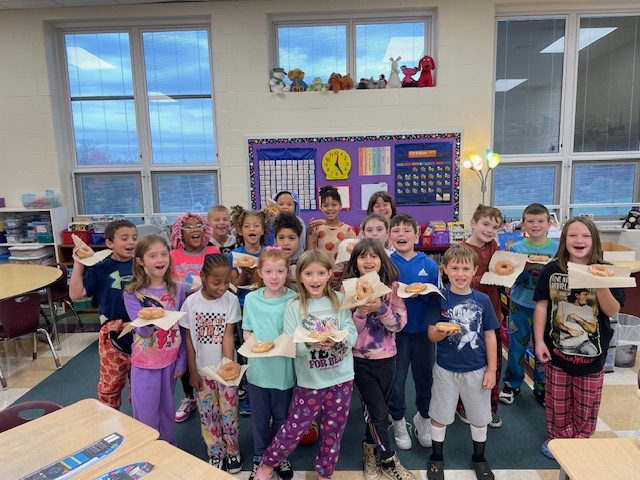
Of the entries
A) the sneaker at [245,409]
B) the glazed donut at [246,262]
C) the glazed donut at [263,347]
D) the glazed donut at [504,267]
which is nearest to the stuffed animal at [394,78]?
the glazed donut at [504,267]

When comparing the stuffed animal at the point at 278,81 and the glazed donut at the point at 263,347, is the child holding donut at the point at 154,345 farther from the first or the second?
the stuffed animal at the point at 278,81

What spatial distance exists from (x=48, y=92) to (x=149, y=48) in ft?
4.39

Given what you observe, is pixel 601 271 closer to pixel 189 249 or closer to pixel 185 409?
pixel 189 249

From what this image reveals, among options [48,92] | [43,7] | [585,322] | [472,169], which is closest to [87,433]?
[585,322]

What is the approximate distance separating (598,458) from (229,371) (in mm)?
1590

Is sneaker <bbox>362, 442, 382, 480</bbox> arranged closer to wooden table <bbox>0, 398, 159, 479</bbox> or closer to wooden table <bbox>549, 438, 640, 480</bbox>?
wooden table <bbox>549, 438, 640, 480</bbox>

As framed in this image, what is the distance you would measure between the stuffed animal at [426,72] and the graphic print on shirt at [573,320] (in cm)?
335

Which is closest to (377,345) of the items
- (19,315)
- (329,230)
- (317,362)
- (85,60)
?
(317,362)

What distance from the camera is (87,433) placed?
1.54 meters

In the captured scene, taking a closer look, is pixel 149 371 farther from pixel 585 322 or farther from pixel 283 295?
pixel 585 322

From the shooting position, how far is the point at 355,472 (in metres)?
2.36

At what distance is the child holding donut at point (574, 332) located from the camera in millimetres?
2184

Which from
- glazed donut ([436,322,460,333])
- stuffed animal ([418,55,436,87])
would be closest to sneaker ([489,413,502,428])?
glazed donut ([436,322,460,333])

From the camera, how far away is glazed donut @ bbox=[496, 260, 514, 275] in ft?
8.20
